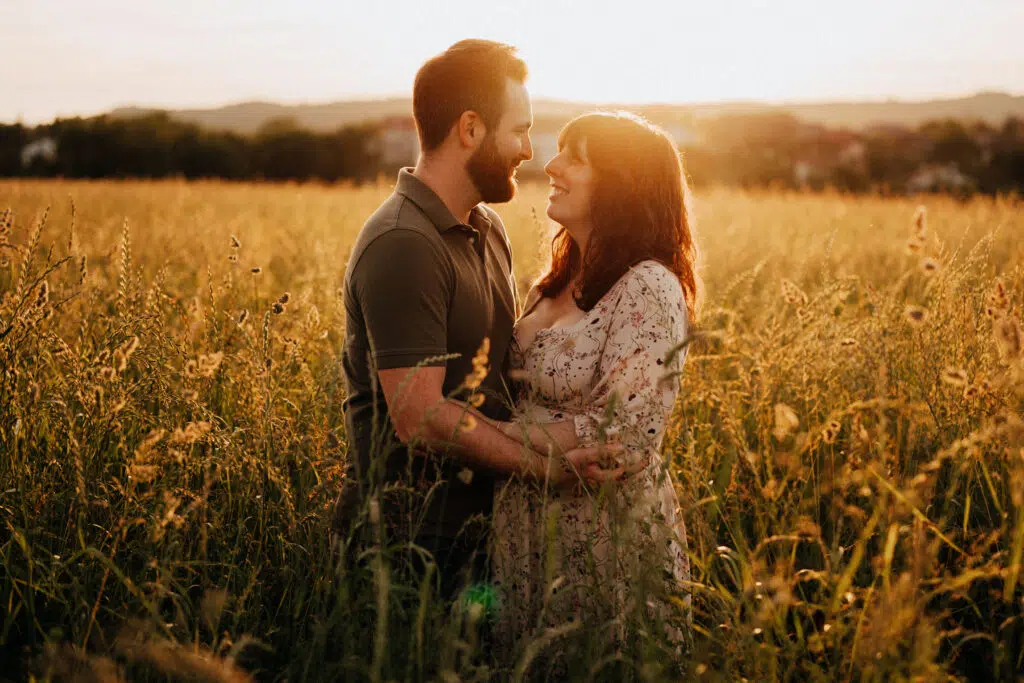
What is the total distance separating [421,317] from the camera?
232cm

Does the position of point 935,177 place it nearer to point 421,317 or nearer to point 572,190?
point 572,190

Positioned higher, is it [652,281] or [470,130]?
[470,130]

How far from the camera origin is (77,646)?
173 centimetres

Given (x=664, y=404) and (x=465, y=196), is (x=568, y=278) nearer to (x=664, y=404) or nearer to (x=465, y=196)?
(x=465, y=196)

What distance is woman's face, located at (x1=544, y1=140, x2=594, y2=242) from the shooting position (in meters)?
2.87

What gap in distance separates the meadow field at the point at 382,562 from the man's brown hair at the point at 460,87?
0.62m

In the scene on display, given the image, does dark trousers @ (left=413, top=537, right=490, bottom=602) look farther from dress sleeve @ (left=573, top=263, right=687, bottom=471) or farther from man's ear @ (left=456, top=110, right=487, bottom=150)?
man's ear @ (left=456, top=110, right=487, bottom=150)

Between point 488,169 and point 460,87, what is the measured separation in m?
0.29

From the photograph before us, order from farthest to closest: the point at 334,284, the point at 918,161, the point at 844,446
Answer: the point at 918,161
the point at 334,284
the point at 844,446

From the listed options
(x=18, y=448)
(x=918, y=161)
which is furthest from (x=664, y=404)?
(x=918, y=161)

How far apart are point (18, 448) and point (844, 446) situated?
9.43 feet

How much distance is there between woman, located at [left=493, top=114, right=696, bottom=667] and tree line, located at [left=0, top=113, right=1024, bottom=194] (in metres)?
24.9

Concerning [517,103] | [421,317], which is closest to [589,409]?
[421,317]

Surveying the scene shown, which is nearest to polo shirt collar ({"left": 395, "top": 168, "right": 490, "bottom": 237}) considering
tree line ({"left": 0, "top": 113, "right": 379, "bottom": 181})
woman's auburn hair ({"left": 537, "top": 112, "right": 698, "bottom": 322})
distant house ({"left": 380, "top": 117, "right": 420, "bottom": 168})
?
woman's auburn hair ({"left": 537, "top": 112, "right": 698, "bottom": 322})
